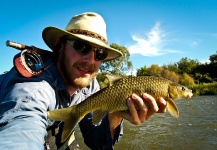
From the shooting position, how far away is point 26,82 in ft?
6.81

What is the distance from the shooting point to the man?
1.78 metres

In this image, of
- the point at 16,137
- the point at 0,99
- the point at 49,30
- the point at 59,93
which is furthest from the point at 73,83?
the point at 16,137

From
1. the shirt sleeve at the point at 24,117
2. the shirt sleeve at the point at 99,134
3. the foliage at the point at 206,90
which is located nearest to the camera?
the shirt sleeve at the point at 24,117

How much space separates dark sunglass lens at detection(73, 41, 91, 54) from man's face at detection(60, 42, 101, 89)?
43 millimetres

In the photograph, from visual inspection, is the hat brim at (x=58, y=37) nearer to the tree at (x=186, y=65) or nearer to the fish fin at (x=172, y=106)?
the fish fin at (x=172, y=106)

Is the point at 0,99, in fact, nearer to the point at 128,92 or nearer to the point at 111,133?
the point at 128,92

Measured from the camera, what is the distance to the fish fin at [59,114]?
2226mm

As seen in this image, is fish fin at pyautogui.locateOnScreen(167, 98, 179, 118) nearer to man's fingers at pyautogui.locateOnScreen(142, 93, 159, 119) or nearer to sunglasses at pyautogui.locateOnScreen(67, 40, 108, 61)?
man's fingers at pyautogui.locateOnScreen(142, 93, 159, 119)

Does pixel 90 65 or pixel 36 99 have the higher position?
pixel 90 65

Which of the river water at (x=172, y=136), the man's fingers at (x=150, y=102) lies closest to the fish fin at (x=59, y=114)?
the man's fingers at (x=150, y=102)

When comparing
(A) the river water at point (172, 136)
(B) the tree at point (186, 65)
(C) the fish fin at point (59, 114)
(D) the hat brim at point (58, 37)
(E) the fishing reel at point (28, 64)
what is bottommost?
(A) the river water at point (172, 136)

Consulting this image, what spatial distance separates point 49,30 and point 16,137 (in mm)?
1685

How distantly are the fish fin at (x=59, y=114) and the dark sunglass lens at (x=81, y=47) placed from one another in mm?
775

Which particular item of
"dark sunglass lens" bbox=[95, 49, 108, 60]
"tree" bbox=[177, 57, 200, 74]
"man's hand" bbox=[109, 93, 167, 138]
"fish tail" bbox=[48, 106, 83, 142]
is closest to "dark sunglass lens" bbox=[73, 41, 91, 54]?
"dark sunglass lens" bbox=[95, 49, 108, 60]
